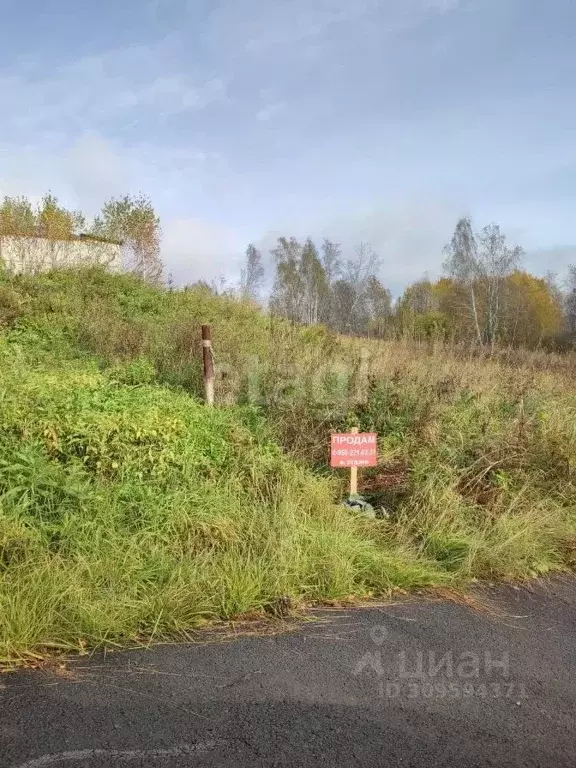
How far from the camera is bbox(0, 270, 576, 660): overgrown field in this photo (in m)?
3.69

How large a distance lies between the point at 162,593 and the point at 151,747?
120cm

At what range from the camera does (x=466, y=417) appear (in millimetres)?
6559

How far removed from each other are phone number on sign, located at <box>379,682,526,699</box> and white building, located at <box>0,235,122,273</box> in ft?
38.1

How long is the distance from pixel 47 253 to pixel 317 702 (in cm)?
1301

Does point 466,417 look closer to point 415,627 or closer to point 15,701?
point 415,627

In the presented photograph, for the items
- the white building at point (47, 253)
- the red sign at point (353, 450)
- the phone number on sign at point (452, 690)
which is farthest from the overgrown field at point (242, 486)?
the white building at point (47, 253)

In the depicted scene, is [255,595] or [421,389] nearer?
[255,595]

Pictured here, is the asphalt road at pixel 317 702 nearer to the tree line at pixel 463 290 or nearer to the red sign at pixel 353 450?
the red sign at pixel 353 450

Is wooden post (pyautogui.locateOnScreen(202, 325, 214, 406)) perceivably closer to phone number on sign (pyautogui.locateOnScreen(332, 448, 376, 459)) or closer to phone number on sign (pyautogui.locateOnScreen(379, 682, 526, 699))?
phone number on sign (pyautogui.locateOnScreen(332, 448, 376, 459))

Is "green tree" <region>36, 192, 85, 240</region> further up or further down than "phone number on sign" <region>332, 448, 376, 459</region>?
further up

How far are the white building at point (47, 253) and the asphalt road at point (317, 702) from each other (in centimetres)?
1099

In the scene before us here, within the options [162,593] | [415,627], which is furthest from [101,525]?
[415,627]

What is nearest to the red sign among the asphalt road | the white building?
the asphalt road

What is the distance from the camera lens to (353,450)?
5.28 meters
